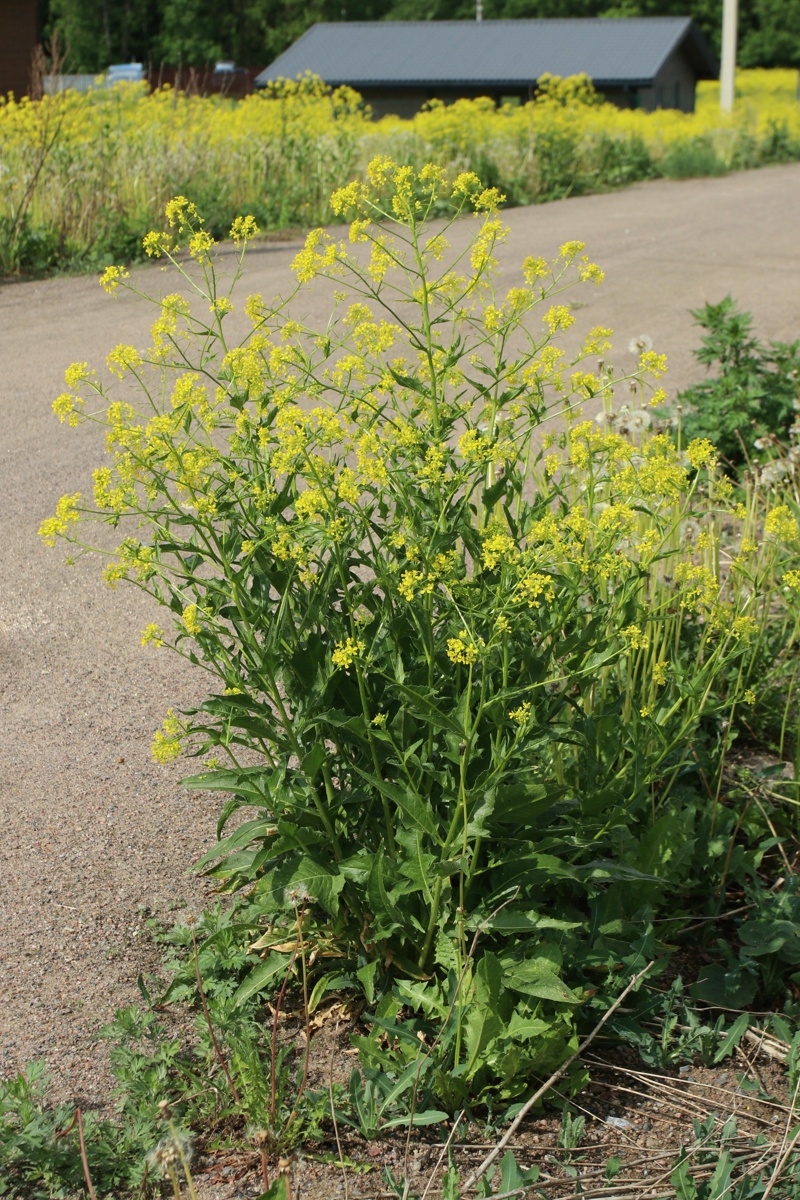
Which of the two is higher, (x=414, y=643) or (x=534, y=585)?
(x=534, y=585)

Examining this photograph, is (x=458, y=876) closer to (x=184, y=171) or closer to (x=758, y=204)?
(x=184, y=171)

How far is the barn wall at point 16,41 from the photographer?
1093 inches

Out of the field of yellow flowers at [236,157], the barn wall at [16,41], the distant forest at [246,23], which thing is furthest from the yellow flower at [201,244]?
the distant forest at [246,23]

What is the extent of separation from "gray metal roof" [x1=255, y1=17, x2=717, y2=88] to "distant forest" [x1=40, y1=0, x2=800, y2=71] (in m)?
15.3

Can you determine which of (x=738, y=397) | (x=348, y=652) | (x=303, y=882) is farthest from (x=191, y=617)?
(x=738, y=397)

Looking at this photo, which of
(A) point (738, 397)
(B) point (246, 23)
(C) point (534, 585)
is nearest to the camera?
(C) point (534, 585)

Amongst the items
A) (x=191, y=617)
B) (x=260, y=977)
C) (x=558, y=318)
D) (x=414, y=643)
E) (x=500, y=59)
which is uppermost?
(x=500, y=59)

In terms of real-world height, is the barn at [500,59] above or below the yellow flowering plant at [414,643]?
above

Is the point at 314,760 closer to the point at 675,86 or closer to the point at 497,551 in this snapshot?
the point at 497,551

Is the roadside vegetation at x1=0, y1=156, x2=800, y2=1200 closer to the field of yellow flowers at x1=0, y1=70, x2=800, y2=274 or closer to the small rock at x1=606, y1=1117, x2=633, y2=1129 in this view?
the small rock at x1=606, y1=1117, x2=633, y2=1129

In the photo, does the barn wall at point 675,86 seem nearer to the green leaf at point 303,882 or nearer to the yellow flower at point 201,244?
the yellow flower at point 201,244

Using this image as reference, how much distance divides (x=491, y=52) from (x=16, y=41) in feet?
47.1

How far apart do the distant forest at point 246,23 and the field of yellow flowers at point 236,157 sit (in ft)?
122

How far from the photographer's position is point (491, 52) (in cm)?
3600
